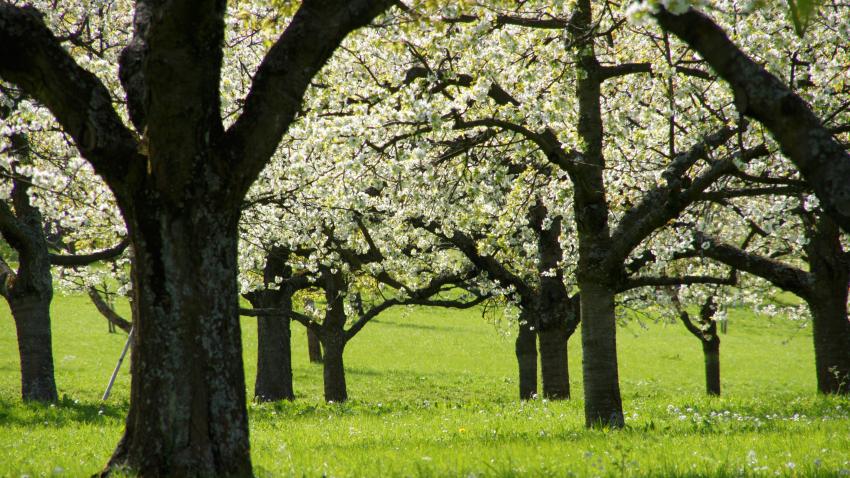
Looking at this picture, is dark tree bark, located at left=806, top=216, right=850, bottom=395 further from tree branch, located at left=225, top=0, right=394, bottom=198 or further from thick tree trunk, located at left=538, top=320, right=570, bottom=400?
tree branch, located at left=225, top=0, right=394, bottom=198

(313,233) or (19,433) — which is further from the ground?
(313,233)

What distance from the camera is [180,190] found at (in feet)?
18.7

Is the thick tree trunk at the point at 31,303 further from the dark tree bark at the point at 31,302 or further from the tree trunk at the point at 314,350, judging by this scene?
the tree trunk at the point at 314,350

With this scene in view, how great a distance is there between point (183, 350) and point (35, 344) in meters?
12.2

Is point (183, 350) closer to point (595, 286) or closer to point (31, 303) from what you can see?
point (595, 286)

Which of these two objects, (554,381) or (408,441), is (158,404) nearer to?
(408,441)

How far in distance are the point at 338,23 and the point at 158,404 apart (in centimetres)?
342

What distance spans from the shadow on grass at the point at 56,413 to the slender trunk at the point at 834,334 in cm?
1489

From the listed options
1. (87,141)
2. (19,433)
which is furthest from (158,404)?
(19,433)

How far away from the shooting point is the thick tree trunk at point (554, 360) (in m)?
19.2

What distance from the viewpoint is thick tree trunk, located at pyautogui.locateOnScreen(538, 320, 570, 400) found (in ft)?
63.0

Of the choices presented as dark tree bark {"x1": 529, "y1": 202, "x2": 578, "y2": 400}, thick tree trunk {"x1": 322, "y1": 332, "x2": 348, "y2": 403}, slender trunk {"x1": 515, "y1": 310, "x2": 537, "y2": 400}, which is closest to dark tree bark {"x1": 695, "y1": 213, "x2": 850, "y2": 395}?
dark tree bark {"x1": 529, "y1": 202, "x2": 578, "y2": 400}

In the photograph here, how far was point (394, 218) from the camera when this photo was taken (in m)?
16.8

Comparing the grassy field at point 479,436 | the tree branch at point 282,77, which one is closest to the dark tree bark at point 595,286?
the grassy field at point 479,436
